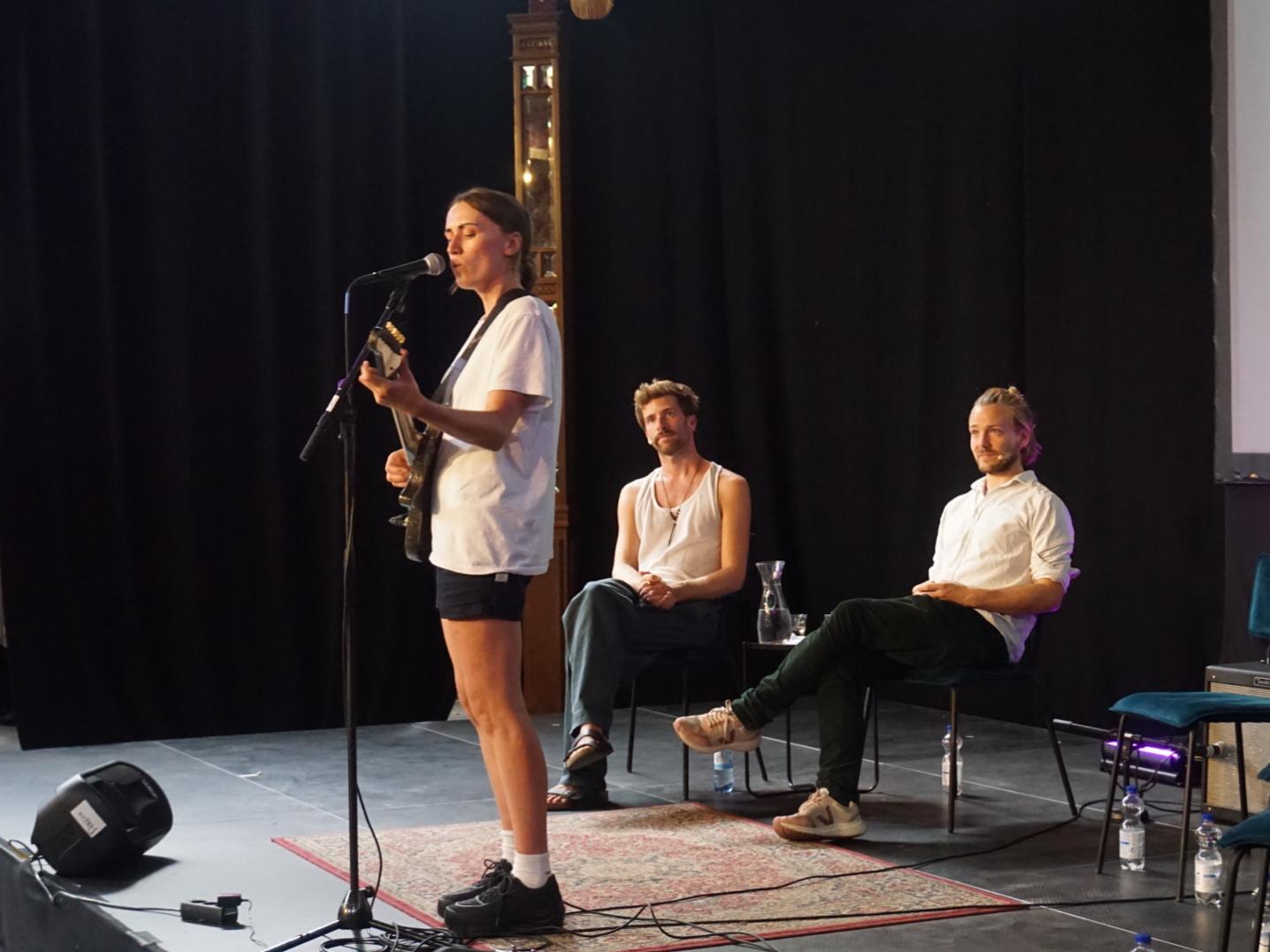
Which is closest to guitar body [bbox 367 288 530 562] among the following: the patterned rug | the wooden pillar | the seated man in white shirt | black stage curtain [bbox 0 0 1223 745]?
the patterned rug

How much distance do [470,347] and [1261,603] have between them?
214cm

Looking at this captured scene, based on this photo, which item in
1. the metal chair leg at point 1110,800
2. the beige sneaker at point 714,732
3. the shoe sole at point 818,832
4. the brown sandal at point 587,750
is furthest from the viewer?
the brown sandal at point 587,750

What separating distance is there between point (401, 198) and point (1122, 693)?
2.94m

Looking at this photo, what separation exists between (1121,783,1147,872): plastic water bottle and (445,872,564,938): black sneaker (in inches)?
49.9

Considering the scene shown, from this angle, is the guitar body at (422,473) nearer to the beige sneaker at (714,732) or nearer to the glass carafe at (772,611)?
the beige sneaker at (714,732)

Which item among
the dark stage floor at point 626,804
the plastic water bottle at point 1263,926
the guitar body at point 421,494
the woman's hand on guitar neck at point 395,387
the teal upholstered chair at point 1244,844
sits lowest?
the dark stage floor at point 626,804

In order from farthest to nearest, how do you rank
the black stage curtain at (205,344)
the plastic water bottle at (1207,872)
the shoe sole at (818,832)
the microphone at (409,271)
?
1. the black stage curtain at (205,344)
2. the shoe sole at (818,832)
3. the plastic water bottle at (1207,872)
4. the microphone at (409,271)

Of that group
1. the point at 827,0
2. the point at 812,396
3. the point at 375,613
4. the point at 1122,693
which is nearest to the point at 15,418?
the point at 375,613

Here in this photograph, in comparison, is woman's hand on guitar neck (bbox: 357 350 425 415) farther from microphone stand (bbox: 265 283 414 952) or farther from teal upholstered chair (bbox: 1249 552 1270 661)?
teal upholstered chair (bbox: 1249 552 1270 661)

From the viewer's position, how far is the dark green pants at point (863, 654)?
3.66 meters

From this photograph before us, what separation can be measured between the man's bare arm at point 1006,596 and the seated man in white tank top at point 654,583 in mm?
686

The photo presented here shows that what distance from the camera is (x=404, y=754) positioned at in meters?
4.88

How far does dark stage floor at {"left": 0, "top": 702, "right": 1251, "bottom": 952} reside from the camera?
2844 mm

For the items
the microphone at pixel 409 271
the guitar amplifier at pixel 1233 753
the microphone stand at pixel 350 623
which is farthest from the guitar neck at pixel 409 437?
the guitar amplifier at pixel 1233 753
